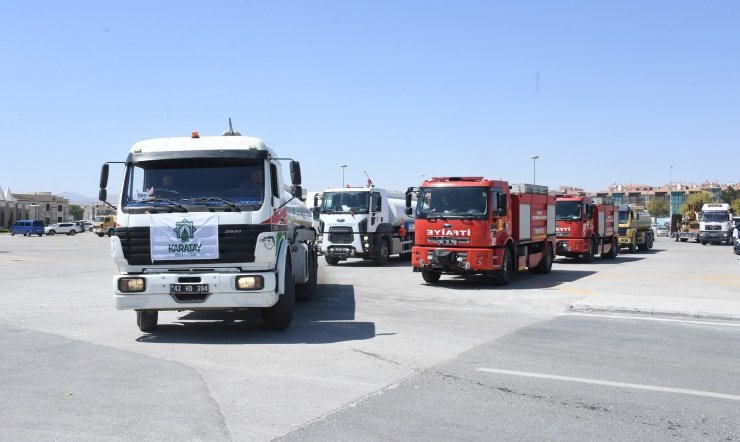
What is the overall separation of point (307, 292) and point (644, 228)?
30.6 m

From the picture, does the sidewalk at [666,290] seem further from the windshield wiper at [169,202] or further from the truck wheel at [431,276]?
the windshield wiper at [169,202]

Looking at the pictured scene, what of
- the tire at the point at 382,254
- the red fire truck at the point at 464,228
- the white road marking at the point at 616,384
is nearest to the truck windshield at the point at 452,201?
the red fire truck at the point at 464,228

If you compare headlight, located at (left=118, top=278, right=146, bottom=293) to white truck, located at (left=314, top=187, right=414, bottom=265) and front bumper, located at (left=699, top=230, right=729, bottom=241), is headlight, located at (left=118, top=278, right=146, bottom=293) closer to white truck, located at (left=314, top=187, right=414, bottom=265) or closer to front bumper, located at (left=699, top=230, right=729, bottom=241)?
white truck, located at (left=314, top=187, right=414, bottom=265)

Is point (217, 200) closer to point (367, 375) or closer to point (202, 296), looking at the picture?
point (202, 296)

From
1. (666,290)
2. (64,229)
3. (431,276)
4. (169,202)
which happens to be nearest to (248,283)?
(169,202)

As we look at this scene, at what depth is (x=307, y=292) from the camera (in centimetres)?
1443

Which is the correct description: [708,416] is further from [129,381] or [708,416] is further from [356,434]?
[129,381]

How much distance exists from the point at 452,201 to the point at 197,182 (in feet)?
29.7

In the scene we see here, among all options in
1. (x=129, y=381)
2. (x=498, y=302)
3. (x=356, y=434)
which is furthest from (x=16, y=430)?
(x=498, y=302)

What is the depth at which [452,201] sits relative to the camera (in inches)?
694

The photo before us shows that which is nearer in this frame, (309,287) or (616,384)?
(616,384)

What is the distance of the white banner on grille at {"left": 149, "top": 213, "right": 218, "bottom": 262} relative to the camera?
9.36 m

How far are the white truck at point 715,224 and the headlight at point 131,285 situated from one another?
47.7 m

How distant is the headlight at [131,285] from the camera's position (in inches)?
370
